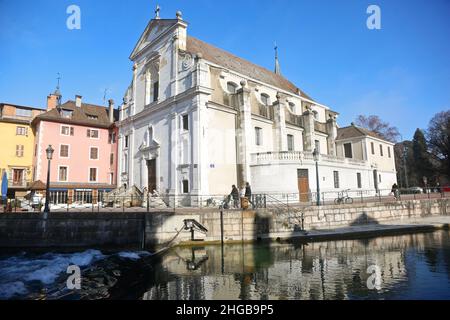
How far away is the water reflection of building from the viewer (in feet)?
27.7

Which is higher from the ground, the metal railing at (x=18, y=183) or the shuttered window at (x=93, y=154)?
the shuttered window at (x=93, y=154)

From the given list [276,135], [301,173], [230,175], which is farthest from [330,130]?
[230,175]

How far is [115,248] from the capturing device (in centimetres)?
1478

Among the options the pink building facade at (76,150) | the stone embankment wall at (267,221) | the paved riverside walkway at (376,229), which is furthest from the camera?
the pink building facade at (76,150)

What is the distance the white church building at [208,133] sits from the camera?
946 inches

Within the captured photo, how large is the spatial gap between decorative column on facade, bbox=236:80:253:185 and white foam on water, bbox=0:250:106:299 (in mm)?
13821

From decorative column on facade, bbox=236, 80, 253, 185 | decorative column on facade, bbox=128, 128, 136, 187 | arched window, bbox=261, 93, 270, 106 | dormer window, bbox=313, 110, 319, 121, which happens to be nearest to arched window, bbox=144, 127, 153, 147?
decorative column on facade, bbox=128, 128, 136, 187

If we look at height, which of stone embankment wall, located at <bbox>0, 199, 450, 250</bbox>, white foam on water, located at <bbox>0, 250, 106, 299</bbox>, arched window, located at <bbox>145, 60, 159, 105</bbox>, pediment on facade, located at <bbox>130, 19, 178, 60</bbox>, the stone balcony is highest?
pediment on facade, located at <bbox>130, 19, 178, 60</bbox>

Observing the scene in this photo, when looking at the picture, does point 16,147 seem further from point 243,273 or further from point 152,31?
point 243,273

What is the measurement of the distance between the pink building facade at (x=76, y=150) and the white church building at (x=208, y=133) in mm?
3893

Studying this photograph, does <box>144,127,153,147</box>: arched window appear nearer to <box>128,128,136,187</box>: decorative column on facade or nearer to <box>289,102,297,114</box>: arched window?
<box>128,128,136,187</box>: decorative column on facade

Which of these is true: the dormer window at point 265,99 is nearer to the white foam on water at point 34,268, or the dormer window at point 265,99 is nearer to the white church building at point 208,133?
the white church building at point 208,133

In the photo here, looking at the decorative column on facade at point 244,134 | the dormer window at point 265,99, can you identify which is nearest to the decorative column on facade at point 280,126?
the dormer window at point 265,99
